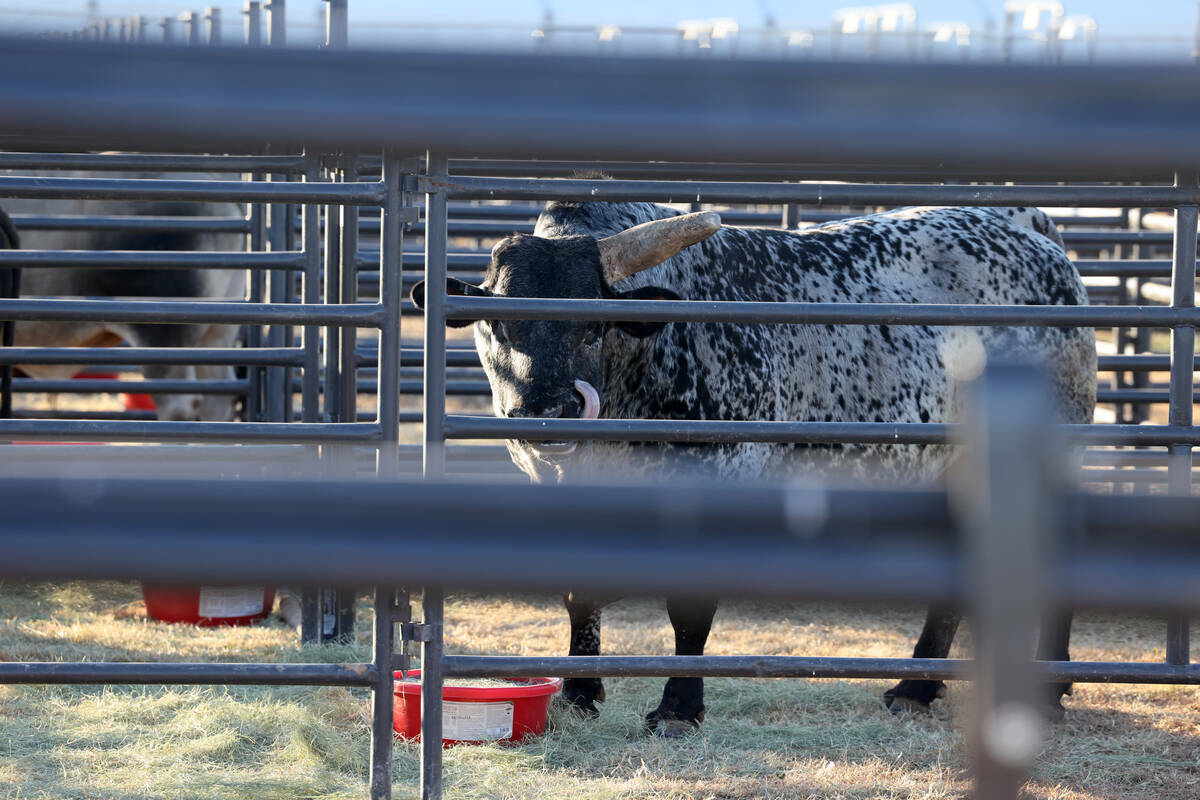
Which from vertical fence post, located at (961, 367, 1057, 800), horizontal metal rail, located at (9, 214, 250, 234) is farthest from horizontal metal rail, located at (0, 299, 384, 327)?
horizontal metal rail, located at (9, 214, 250, 234)

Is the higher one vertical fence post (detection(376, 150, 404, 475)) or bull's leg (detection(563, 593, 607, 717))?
vertical fence post (detection(376, 150, 404, 475))

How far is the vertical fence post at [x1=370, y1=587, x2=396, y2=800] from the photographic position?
2859 millimetres

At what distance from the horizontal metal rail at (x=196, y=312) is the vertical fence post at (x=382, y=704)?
2.01ft

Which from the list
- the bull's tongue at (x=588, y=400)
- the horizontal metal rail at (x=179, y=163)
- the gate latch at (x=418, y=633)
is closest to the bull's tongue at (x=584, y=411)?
the bull's tongue at (x=588, y=400)

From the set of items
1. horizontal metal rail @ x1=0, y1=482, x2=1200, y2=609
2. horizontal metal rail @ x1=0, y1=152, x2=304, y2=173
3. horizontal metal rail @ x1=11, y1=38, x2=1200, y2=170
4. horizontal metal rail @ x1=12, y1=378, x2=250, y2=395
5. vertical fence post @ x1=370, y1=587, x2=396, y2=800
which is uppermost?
horizontal metal rail @ x1=0, y1=152, x2=304, y2=173

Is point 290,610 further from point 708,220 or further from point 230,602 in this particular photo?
point 708,220

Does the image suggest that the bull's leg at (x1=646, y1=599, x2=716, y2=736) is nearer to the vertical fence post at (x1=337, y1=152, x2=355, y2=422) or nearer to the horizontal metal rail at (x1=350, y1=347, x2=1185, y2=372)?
the vertical fence post at (x1=337, y1=152, x2=355, y2=422)

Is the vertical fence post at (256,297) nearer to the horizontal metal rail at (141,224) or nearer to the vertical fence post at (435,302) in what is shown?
the horizontal metal rail at (141,224)

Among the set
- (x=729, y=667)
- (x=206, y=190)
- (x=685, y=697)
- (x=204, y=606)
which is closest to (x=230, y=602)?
(x=204, y=606)

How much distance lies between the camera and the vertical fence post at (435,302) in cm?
288

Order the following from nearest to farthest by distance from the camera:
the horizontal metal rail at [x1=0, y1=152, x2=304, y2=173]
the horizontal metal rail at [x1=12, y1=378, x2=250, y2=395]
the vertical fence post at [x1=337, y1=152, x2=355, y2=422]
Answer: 1. the horizontal metal rail at [x1=0, y1=152, x2=304, y2=173]
2. the vertical fence post at [x1=337, y1=152, x2=355, y2=422]
3. the horizontal metal rail at [x1=12, y1=378, x2=250, y2=395]

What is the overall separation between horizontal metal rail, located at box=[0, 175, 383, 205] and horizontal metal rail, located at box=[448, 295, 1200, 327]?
0.32m

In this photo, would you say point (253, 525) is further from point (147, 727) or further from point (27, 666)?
point (147, 727)

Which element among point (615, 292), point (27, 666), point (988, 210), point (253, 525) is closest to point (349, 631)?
point (615, 292)
